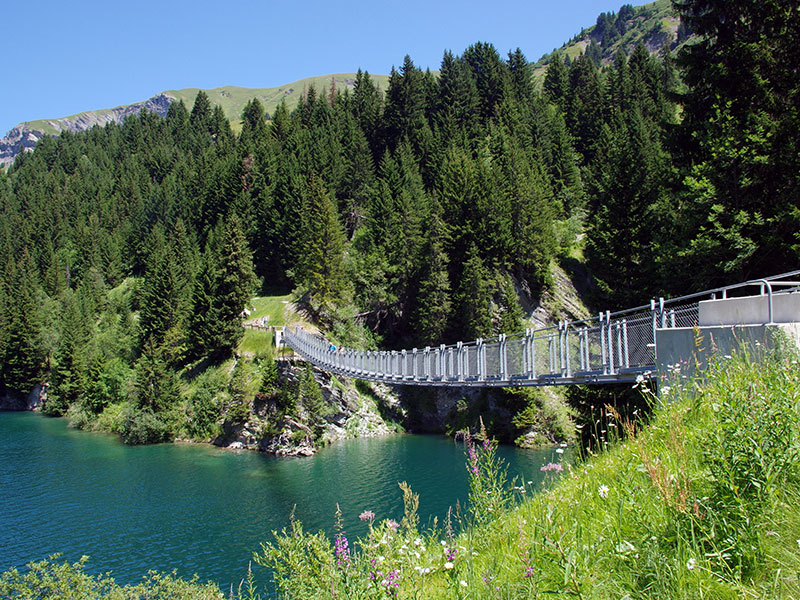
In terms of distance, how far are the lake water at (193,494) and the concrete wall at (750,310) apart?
11.0 meters

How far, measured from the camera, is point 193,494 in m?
21.7

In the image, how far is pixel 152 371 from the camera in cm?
3428

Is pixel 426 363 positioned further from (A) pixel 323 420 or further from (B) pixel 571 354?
(A) pixel 323 420

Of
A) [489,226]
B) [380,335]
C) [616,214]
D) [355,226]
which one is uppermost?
[355,226]

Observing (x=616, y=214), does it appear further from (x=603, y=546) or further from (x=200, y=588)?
(x=603, y=546)

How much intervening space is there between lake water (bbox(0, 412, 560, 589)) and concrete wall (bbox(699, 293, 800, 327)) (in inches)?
432

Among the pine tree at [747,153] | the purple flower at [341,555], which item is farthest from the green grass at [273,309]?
the purple flower at [341,555]

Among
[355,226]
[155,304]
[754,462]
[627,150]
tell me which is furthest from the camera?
[355,226]

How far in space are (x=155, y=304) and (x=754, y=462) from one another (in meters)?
43.5

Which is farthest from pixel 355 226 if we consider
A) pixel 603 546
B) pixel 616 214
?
pixel 603 546

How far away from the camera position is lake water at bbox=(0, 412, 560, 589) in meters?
16.2

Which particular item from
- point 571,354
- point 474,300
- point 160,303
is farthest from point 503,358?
point 160,303

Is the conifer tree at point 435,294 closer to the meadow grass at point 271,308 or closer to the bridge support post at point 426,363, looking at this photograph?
the meadow grass at point 271,308

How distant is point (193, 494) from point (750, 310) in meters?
21.5
